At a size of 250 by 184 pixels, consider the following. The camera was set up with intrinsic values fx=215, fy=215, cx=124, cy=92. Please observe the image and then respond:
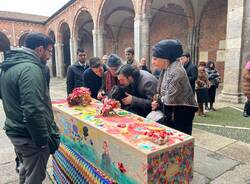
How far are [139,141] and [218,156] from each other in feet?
8.13

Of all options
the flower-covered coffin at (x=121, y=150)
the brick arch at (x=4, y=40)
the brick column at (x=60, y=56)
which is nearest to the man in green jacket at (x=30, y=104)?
the flower-covered coffin at (x=121, y=150)

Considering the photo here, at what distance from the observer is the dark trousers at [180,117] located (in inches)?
90.0

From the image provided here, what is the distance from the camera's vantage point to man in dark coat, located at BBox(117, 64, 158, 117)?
263 centimetres

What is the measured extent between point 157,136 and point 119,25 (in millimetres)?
21506

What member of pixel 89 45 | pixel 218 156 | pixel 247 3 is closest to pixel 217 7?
pixel 247 3

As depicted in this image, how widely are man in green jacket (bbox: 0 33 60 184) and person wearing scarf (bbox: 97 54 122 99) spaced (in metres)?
1.15

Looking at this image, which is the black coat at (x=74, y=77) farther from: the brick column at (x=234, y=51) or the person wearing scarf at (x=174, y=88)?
the brick column at (x=234, y=51)

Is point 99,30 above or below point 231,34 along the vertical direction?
above

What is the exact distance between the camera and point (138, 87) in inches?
108

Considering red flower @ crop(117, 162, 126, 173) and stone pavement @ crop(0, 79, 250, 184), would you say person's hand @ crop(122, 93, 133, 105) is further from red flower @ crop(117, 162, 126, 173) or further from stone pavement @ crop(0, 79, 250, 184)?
stone pavement @ crop(0, 79, 250, 184)

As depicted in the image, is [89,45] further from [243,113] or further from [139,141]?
[139,141]

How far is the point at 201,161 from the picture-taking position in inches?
133

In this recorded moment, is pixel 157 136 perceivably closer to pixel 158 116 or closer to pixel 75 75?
pixel 158 116

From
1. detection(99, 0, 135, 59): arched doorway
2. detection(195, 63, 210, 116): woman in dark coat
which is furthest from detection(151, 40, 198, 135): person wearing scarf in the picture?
detection(99, 0, 135, 59): arched doorway
